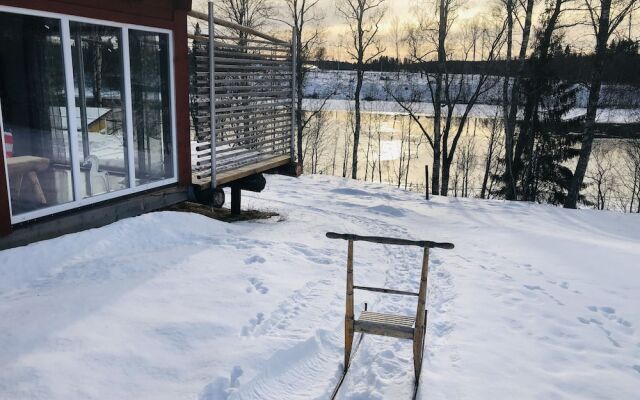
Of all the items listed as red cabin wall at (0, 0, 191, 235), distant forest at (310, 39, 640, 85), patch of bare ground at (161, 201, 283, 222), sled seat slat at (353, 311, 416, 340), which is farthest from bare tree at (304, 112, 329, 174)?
sled seat slat at (353, 311, 416, 340)

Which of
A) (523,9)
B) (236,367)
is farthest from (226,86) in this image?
(523,9)

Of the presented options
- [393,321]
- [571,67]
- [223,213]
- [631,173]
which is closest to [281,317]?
[393,321]

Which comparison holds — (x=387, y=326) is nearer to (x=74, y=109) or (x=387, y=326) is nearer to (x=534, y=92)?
(x=74, y=109)

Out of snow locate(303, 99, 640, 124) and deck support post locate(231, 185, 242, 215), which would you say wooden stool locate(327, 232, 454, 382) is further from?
snow locate(303, 99, 640, 124)

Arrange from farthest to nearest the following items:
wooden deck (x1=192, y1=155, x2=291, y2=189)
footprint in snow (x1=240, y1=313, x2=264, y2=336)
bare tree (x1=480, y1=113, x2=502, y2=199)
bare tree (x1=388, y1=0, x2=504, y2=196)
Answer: bare tree (x1=480, y1=113, x2=502, y2=199) < bare tree (x1=388, y1=0, x2=504, y2=196) < wooden deck (x1=192, y1=155, x2=291, y2=189) < footprint in snow (x1=240, y1=313, x2=264, y2=336)

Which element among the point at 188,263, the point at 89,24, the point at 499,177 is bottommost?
the point at 499,177

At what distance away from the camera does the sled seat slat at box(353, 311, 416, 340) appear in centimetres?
345

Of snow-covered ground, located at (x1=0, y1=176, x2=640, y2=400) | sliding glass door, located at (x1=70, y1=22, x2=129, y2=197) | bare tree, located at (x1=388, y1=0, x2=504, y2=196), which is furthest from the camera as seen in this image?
bare tree, located at (x1=388, y1=0, x2=504, y2=196)

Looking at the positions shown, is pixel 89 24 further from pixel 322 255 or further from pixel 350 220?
pixel 350 220

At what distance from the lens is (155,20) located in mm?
6273

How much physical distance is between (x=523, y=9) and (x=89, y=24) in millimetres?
14565

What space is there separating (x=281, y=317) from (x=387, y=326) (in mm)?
1179

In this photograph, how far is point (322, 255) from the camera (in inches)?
249

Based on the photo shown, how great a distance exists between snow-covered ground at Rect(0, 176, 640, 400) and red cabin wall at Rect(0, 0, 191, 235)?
29.1 inches
